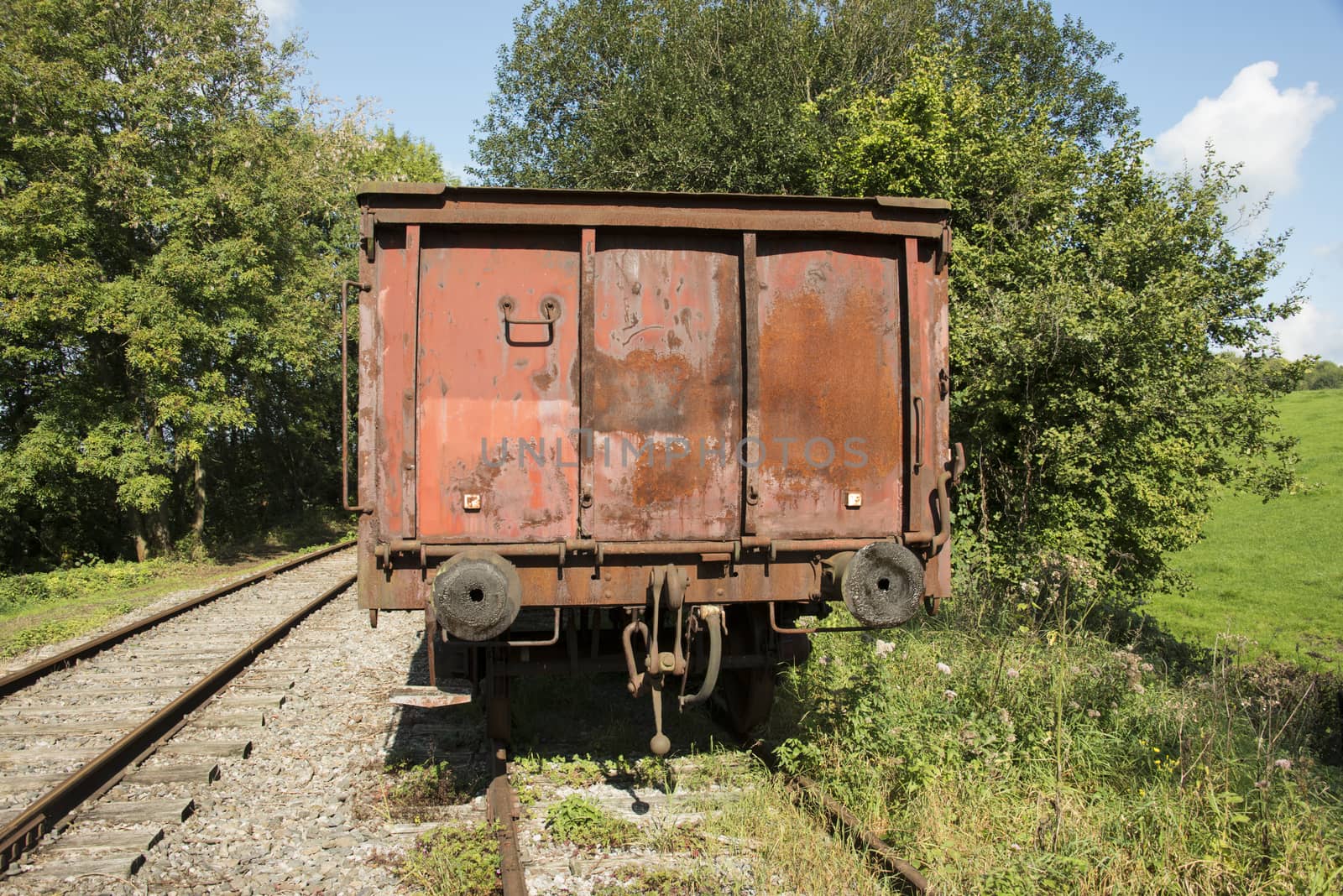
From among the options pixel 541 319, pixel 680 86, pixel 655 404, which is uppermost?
pixel 680 86

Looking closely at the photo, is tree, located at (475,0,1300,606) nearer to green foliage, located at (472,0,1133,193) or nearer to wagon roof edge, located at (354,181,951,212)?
green foliage, located at (472,0,1133,193)

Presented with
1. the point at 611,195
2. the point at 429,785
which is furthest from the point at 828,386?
the point at 429,785

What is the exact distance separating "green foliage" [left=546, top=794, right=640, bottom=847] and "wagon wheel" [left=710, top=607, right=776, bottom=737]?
1203 mm

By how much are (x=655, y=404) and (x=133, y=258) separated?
58.7 feet

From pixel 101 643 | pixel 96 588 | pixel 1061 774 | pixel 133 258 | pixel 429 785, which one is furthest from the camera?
pixel 133 258

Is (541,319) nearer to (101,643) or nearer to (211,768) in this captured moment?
(211,768)

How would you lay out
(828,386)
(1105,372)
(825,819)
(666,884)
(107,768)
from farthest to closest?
(1105,372)
(107,768)
(828,386)
(825,819)
(666,884)

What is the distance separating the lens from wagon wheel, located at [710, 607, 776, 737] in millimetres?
5332

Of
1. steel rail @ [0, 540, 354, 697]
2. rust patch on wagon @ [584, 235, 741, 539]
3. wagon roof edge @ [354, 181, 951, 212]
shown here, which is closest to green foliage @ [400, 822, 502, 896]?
rust patch on wagon @ [584, 235, 741, 539]

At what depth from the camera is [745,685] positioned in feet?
19.2

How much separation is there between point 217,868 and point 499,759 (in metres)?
1.58

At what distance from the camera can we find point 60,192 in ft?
51.8

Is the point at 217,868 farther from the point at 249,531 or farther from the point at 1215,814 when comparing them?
the point at 249,531

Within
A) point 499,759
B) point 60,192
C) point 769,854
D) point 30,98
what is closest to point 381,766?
point 499,759
